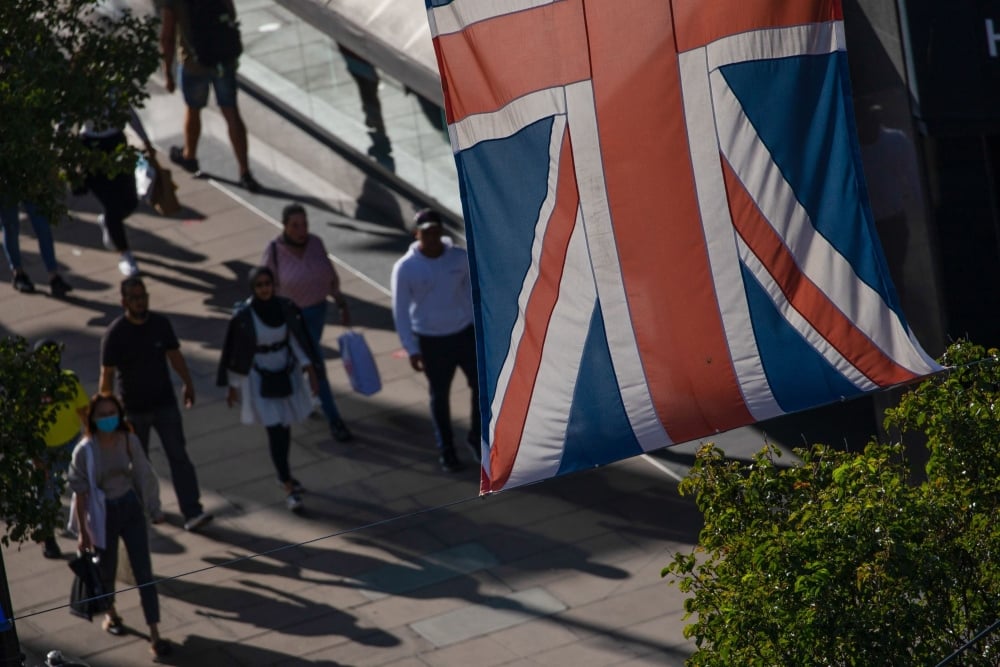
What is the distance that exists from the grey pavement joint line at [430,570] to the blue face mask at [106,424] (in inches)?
67.1

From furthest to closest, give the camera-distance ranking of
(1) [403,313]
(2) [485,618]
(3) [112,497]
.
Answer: (1) [403,313] → (3) [112,497] → (2) [485,618]

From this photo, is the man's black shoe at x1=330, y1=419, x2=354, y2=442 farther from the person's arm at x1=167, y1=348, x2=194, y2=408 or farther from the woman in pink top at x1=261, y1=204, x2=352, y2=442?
the person's arm at x1=167, y1=348, x2=194, y2=408

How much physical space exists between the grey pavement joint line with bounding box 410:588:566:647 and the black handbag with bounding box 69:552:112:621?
1750 mm

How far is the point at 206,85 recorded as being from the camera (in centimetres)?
1659

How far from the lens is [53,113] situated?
9305 millimetres

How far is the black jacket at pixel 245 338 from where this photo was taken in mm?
11586

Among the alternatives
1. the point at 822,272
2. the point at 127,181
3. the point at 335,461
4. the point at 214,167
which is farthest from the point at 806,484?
the point at 214,167

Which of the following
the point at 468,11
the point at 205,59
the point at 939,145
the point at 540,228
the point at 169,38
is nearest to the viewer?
the point at 468,11

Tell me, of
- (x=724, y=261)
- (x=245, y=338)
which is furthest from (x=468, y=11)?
(x=245, y=338)

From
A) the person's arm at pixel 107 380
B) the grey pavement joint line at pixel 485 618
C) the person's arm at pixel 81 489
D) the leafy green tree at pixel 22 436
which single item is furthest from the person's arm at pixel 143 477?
the leafy green tree at pixel 22 436

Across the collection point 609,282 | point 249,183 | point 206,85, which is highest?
point 206,85

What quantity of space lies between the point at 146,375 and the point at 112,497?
1.40 meters

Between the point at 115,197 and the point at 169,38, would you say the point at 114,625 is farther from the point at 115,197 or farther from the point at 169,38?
the point at 169,38

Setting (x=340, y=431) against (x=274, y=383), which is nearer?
(x=274, y=383)
